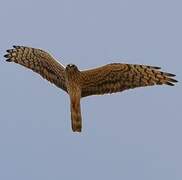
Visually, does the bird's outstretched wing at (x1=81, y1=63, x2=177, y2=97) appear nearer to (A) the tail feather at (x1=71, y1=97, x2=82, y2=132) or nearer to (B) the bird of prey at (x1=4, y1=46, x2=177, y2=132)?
(B) the bird of prey at (x1=4, y1=46, x2=177, y2=132)

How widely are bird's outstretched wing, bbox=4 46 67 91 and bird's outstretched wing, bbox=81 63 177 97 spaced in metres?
0.65

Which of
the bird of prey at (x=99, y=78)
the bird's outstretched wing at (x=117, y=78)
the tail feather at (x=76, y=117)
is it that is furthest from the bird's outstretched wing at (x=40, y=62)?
the tail feather at (x=76, y=117)

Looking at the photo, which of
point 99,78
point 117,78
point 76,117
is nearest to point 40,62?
point 99,78

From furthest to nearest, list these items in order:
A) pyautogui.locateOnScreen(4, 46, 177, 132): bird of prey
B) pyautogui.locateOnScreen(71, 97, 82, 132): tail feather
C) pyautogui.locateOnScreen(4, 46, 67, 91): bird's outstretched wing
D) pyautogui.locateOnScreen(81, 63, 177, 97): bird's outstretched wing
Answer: pyautogui.locateOnScreen(4, 46, 67, 91): bird's outstretched wing, pyautogui.locateOnScreen(81, 63, 177, 97): bird's outstretched wing, pyautogui.locateOnScreen(4, 46, 177, 132): bird of prey, pyautogui.locateOnScreen(71, 97, 82, 132): tail feather

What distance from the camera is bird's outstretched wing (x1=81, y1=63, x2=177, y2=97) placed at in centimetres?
1848

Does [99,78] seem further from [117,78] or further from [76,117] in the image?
[76,117]

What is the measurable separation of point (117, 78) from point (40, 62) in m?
2.10

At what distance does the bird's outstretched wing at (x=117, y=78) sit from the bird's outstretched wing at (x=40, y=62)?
645 mm

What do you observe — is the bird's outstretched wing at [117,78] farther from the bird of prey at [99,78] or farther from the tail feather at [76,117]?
the tail feather at [76,117]

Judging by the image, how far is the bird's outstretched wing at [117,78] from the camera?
60.6 feet

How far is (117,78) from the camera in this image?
61.2 feet

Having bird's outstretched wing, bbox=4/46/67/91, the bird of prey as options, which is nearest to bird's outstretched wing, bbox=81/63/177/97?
the bird of prey

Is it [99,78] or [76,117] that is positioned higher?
[99,78]

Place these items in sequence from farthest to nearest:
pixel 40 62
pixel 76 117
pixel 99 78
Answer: pixel 40 62
pixel 99 78
pixel 76 117
